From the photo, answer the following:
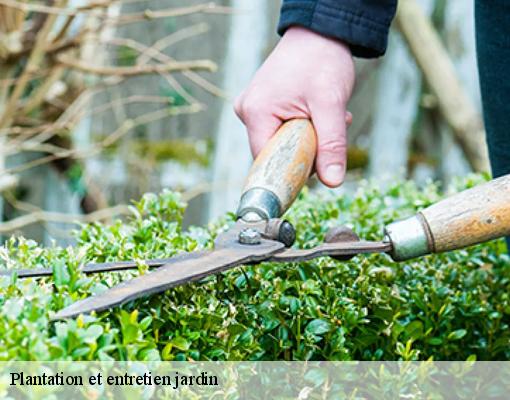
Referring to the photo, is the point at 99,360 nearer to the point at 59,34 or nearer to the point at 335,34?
the point at 335,34

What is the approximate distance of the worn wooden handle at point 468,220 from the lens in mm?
1343

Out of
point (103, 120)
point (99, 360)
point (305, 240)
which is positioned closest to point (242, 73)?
point (103, 120)

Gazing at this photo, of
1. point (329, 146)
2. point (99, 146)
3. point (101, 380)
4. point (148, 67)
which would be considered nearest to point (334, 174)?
point (329, 146)

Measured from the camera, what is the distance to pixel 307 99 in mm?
1599

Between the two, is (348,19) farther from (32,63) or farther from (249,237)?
(32,63)

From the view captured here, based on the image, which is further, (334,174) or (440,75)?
(440,75)

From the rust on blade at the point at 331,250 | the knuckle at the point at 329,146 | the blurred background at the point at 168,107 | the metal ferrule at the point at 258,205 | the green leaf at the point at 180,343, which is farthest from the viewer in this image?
the blurred background at the point at 168,107

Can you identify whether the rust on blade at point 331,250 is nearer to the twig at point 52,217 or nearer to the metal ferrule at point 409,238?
the metal ferrule at point 409,238

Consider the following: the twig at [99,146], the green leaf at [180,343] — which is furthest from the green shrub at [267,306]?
the twig at [99,146]

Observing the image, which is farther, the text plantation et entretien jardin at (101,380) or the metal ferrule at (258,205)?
the metal ferrule at (258,205)

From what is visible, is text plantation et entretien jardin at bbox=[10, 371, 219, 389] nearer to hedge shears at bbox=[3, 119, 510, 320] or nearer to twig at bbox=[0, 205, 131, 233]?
hedge shears at bbox=[3, 119, 510, 320]

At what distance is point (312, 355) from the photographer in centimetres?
138

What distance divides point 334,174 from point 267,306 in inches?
14.3

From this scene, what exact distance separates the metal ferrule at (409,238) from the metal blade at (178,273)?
0.19 metres
